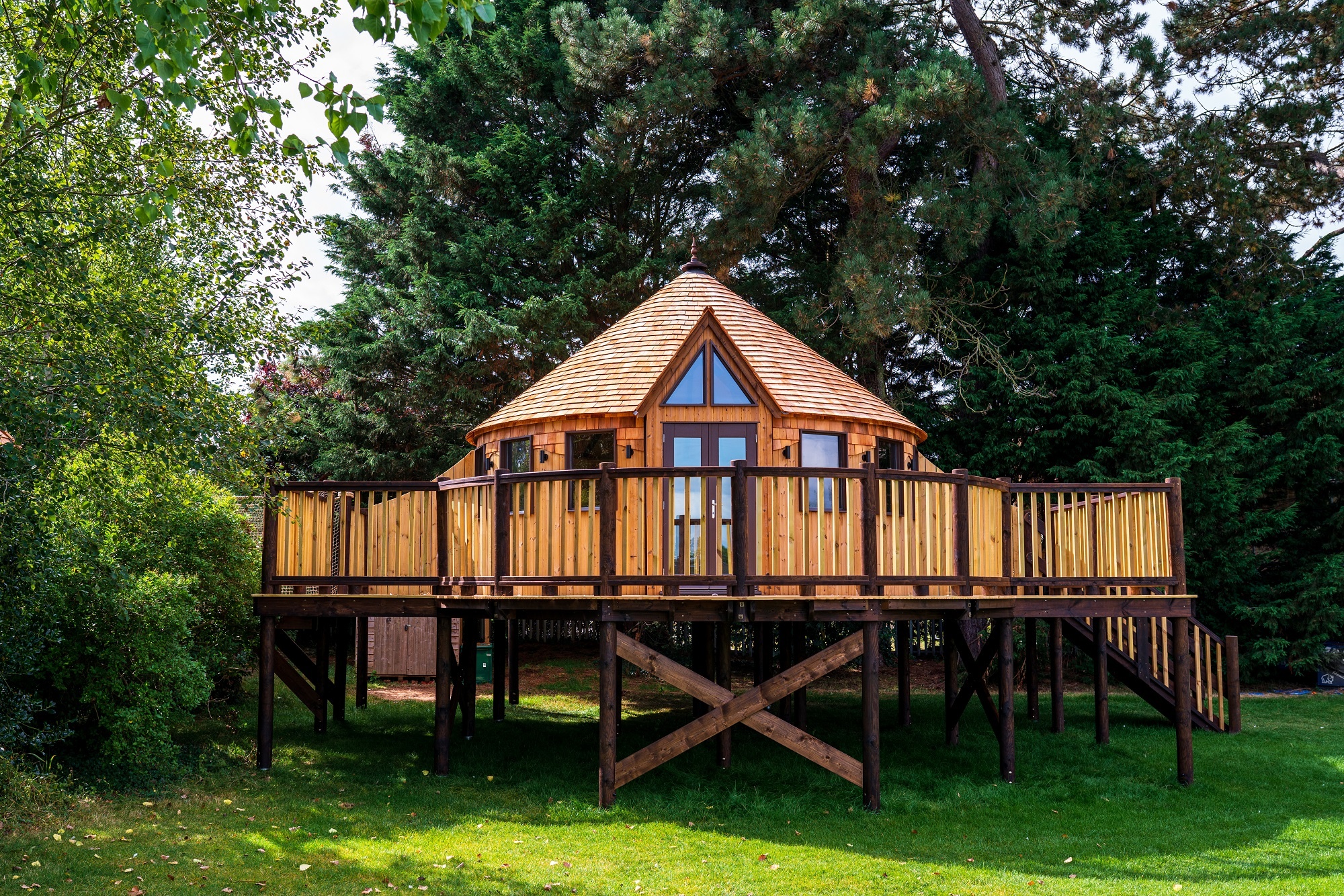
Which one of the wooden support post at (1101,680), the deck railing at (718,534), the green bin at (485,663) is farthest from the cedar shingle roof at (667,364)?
the green bin at (485,663)

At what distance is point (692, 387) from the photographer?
1417 cm

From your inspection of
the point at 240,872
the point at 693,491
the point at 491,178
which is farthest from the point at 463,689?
the point at 491,178

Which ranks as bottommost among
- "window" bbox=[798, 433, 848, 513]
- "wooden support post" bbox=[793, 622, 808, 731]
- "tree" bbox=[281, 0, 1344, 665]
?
"wooden support post" bbox=[793, 622, 808, 731]

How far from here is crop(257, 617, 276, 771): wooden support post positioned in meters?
13.0

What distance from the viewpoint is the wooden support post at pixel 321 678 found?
15570 mm

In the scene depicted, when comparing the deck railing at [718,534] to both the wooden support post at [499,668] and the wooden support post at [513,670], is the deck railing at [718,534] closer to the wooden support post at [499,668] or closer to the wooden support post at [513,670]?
the wooden support post at [499,668]

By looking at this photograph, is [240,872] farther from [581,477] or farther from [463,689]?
[463,689]

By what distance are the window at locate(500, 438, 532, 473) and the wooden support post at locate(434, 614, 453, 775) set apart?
2.99m


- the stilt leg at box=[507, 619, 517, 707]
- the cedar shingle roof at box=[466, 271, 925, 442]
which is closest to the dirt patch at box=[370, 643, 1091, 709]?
the stilt leg at box=[507, 619, 517, 707]

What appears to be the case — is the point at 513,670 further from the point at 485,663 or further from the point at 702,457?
the point at 702,457

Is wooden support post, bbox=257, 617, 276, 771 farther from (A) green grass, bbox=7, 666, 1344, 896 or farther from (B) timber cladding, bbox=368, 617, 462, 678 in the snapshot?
(B) timber cladding, bbox=368, 617, 462, 678

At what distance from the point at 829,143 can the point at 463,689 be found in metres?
14.3

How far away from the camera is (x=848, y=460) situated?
583 inches

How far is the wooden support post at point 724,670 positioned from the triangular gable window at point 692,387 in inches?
117
